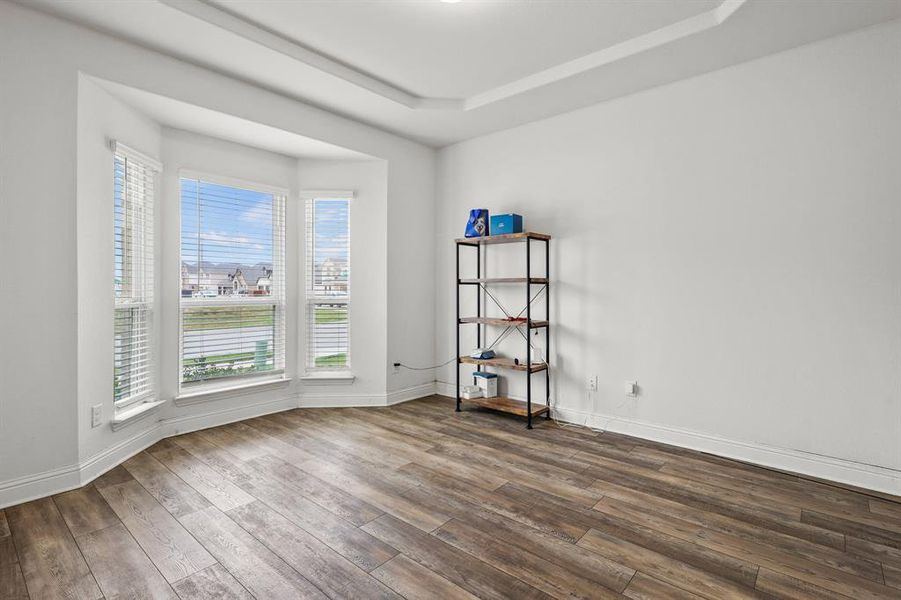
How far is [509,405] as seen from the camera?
13.7 ft

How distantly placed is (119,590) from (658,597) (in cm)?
213

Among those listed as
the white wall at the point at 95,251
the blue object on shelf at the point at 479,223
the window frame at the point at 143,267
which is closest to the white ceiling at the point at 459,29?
the white wall at the point at 95,251

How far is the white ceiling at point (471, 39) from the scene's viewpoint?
2.68 meters

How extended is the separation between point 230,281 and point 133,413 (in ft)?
4.39

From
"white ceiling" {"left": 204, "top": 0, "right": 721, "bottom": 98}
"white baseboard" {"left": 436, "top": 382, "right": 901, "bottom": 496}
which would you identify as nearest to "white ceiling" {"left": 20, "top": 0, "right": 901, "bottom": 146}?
"white ceiling" {"left": 204, "top": 0, "right": 721, "bottom": 98}

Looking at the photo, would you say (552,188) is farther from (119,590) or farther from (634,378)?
(119,590)

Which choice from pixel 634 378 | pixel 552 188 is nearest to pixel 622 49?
pixel 552 188

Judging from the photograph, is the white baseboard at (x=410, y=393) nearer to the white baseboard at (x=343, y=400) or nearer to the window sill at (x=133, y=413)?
the white baseboard at (x=343, y=400)

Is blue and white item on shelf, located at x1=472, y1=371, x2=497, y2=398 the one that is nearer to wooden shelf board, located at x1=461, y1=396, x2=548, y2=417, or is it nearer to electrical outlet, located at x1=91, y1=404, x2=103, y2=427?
wooden shelf board, located at x1=461, y1=396, x2=548, y2=417

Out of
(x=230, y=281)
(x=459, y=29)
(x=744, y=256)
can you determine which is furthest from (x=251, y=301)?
(x=744, y=256)

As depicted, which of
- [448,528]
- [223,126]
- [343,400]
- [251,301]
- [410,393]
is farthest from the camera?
[410,393]

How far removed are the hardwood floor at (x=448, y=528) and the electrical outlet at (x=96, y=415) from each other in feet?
1.14

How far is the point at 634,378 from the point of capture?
12.1 feet

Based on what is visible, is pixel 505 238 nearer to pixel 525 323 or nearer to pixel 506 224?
pixel 506 224
